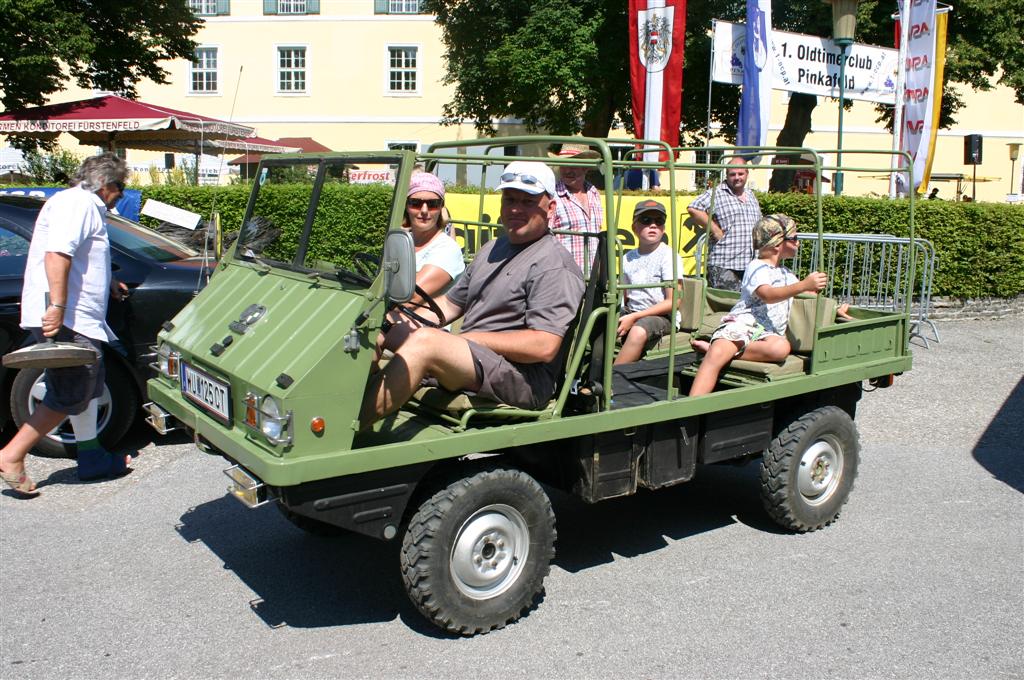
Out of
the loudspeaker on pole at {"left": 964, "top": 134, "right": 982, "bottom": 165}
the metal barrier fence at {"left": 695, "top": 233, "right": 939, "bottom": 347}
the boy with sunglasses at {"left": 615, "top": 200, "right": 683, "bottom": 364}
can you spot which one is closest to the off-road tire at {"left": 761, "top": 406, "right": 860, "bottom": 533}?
the boy with sunglasses at {"left": 615, "top": 200, "right": 683, "bottom": 364}

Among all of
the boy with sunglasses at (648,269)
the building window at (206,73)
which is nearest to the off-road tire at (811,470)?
the boy with sunglasses at (648,269)

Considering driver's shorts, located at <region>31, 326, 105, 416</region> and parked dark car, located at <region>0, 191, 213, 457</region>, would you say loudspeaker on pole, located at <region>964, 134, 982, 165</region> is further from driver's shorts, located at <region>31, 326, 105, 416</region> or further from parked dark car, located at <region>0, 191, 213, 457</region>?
driver's shorts, located at <region>31, 326, 105, 416</region>

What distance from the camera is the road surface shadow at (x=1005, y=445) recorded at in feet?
22.6

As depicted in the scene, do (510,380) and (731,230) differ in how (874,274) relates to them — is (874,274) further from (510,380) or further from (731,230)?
(510,380)

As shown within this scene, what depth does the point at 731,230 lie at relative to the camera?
7289 millimetres

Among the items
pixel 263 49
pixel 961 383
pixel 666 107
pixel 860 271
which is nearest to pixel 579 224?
pixel 961 383

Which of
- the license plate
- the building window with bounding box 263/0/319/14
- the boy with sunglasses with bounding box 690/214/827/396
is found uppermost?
the building window with bounding box 263/0/319/14

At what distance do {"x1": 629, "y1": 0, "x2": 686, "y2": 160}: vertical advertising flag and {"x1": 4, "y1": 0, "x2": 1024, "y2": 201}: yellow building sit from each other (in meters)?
27.0

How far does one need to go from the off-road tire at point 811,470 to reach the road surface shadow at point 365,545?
0.86 feet

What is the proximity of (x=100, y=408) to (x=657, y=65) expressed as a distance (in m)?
10.8

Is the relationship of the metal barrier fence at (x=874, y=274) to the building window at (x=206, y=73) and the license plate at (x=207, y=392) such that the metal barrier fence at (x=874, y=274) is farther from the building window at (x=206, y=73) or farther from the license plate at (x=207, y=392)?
the building window at (x=206, y=73)

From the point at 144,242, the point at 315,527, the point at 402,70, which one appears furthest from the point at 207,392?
the point at 402,70

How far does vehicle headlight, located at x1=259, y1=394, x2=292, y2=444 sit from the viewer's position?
3.68 m

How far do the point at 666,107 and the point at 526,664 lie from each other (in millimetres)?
12189
